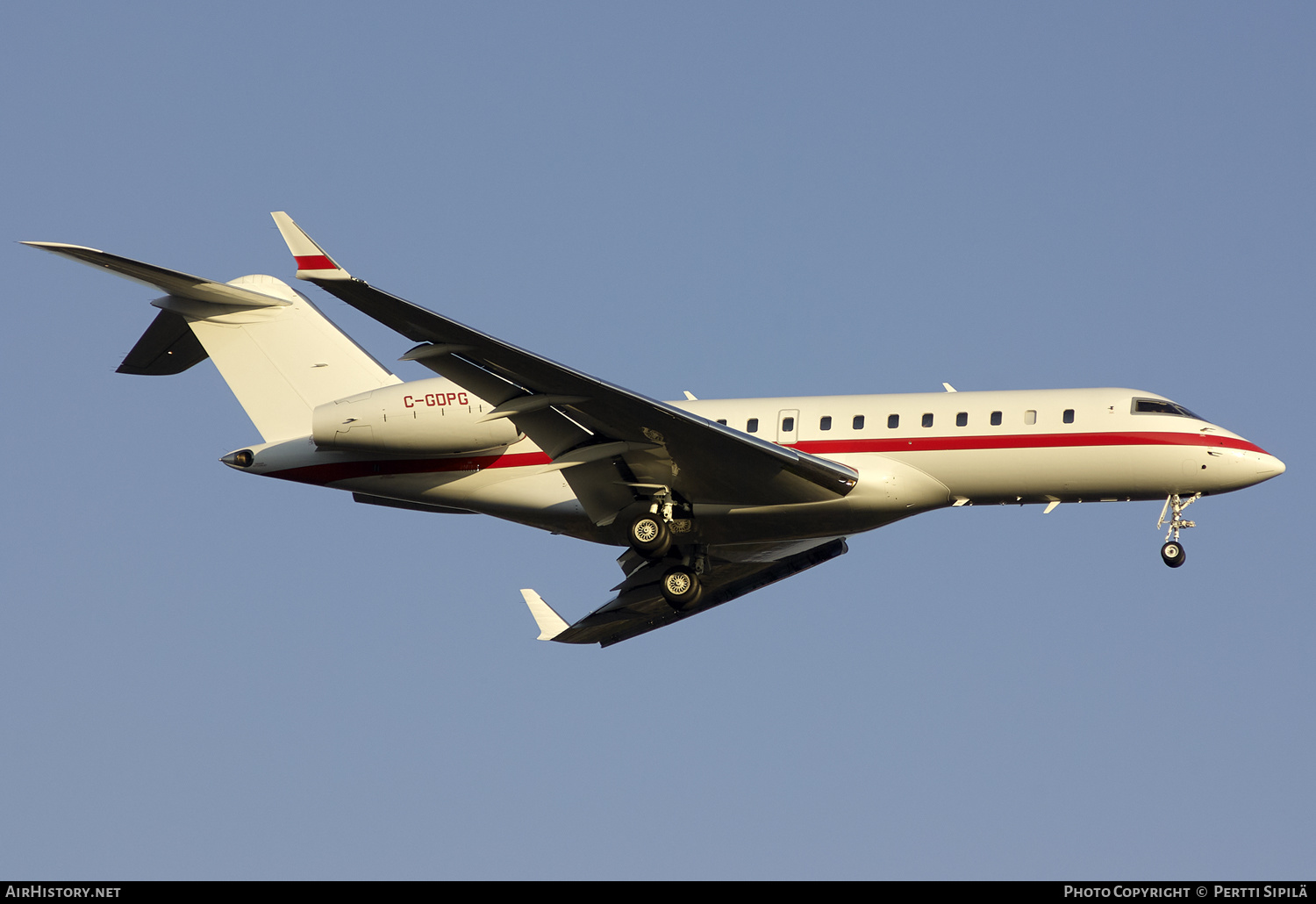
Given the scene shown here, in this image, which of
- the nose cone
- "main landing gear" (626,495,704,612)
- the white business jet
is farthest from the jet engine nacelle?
the nose cone

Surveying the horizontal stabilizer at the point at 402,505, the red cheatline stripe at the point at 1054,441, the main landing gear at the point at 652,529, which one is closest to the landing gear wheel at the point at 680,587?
the main landing gear at the point at 652,529

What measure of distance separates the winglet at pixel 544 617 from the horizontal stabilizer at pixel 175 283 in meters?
6.22

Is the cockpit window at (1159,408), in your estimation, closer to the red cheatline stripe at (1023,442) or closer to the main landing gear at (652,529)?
the red cheatline stripe at (1023,442)

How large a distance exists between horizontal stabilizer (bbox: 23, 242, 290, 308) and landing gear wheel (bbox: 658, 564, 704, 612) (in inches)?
282

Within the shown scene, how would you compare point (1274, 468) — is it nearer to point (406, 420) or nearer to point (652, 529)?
point (652, 529)

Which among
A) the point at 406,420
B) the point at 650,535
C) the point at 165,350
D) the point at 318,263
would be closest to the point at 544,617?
the point at 650,535

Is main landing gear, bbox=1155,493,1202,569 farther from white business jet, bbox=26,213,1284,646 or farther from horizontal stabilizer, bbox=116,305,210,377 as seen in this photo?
horizontal stabilizer, bbox=116,305,210,377

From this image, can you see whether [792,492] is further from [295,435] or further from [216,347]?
[216,347]

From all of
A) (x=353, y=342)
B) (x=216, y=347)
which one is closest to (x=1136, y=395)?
(x=353, y=342)

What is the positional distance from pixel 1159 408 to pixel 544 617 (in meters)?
10.3

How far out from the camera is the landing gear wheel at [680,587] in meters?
21.6

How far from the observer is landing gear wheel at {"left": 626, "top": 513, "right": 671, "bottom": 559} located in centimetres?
2034

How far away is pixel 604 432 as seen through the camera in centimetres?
1956
